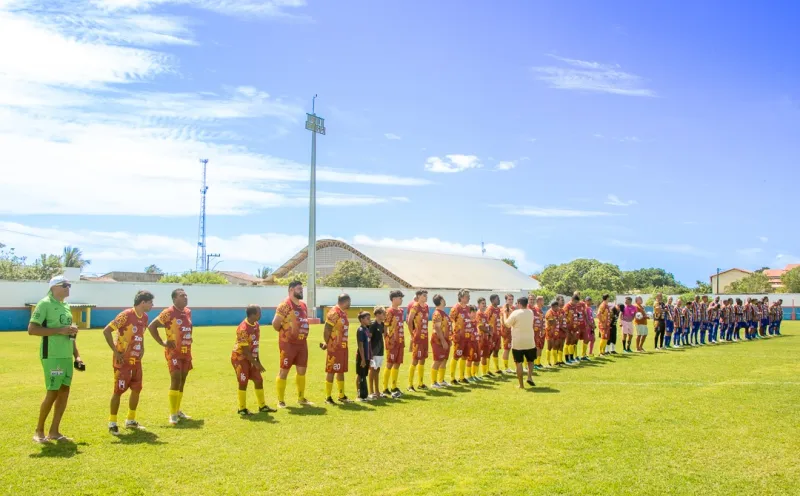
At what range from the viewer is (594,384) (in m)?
14.2

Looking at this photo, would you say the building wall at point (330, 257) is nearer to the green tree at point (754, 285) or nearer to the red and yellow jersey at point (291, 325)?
the green tree at point (754, 285)

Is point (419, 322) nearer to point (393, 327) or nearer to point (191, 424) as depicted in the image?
point (393, 327)

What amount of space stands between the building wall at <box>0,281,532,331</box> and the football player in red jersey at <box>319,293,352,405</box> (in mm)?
36564

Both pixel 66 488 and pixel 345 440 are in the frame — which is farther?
pixel 345 440

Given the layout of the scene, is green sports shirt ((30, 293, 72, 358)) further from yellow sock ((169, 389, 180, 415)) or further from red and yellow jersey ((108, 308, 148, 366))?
yellow sock ((169, 389, 180, 415))

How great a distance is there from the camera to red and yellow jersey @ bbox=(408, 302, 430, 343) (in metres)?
13.9

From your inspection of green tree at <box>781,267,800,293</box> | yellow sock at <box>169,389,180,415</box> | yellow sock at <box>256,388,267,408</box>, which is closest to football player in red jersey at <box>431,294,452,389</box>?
yellow sock at <box>256,388,267,408</box>

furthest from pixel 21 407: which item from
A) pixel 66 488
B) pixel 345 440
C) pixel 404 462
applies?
pixel 404 462

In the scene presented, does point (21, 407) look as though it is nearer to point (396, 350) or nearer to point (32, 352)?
point (396, 350)

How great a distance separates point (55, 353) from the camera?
856 cm

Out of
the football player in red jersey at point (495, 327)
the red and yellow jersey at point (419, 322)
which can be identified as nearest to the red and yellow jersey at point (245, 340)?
the red and yellow jersey at point (419, 322)

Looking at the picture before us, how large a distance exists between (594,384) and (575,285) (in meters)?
85.4

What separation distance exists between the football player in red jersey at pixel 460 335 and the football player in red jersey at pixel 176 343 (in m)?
6.53

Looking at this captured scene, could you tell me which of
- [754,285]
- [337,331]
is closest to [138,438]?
[337,331]
